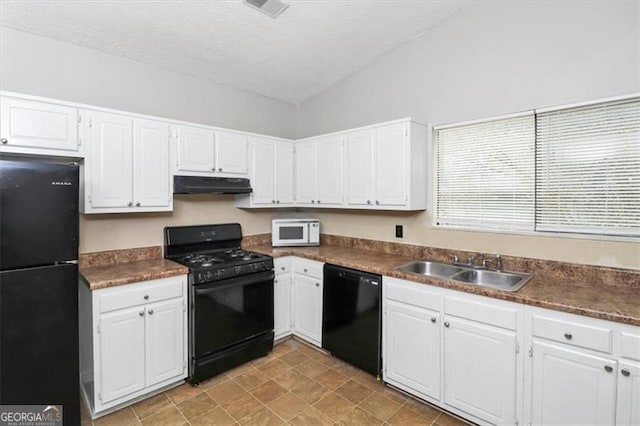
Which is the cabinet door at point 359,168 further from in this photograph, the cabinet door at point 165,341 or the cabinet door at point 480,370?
the cabinet door at point 165,341

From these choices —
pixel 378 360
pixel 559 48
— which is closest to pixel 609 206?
pixel 559 48

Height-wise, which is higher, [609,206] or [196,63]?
[196,63]

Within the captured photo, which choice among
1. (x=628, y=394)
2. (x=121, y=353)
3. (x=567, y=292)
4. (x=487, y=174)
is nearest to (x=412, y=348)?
(x=567, y=292)

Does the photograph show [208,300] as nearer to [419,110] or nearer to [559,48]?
[419,110]

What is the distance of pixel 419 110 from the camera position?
10.0 ft

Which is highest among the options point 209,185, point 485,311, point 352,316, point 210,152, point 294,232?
point 210,152

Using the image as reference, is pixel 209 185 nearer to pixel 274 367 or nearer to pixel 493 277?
pixel 274 367

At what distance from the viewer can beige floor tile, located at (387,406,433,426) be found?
216 centimetres

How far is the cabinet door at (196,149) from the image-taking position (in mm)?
2893

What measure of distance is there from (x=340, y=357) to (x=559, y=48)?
299 cm

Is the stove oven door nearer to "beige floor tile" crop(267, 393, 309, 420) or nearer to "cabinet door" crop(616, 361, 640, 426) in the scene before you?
"beige floor tile" crop(267, 393, 309, 420)

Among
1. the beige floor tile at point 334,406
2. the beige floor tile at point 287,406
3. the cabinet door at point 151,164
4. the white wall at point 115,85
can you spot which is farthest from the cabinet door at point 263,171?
the beige floor tile at point 334,406

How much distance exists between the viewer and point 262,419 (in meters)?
2.20

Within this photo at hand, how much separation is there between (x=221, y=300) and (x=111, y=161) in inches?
55.2
